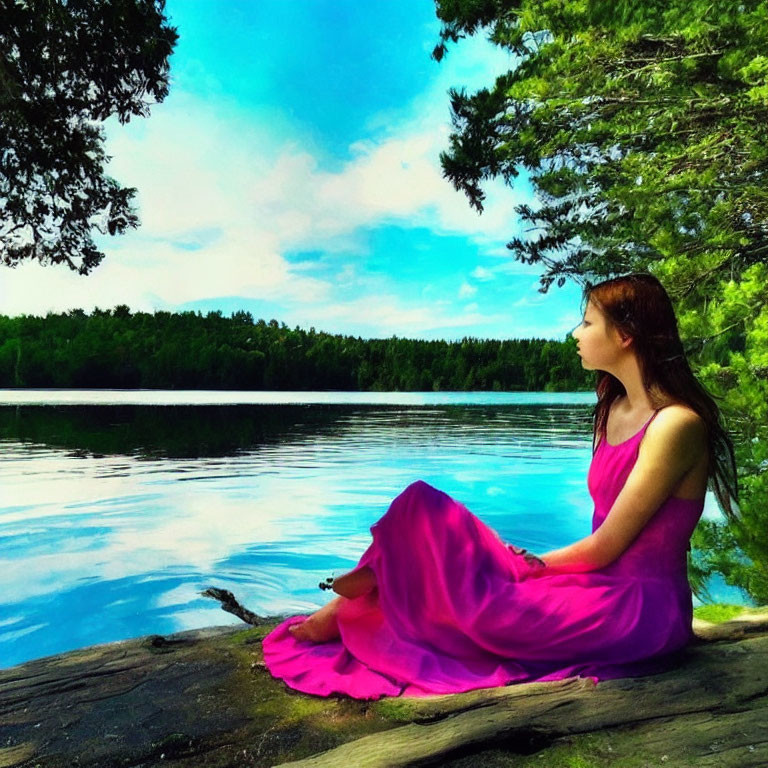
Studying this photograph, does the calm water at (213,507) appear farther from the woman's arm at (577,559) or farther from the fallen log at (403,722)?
the fallen log at (403,722)

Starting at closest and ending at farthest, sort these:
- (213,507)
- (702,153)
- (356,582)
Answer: (356,582)
(702,153)
(213,507)

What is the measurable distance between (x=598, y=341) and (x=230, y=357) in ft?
170

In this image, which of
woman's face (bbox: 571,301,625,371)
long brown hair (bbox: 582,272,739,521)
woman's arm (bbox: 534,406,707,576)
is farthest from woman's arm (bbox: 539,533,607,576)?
woman's face (bbox: 571,301,625,371)

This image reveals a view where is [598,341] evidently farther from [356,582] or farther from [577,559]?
[356,582]

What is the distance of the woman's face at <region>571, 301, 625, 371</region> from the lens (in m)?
2.42

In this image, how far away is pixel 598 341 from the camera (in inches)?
95.7

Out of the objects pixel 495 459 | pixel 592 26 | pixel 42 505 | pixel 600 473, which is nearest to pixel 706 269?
pixel 592 26

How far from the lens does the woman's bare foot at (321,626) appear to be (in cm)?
264

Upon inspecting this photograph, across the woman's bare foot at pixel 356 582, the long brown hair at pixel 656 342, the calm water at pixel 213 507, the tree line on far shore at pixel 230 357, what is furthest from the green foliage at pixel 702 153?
the tree line on far shore at pixel 230 357

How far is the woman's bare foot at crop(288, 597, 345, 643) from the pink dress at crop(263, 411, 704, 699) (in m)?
0.16

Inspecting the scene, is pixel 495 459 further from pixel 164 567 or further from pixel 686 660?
pixel 686 660

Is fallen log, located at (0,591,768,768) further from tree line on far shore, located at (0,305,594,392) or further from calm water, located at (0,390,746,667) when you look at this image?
tree line on far shore, located at (0,305,594,392)

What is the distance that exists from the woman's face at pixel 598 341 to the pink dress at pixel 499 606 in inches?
10.6

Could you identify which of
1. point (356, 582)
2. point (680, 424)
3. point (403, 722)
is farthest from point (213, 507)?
point (680, 424)
